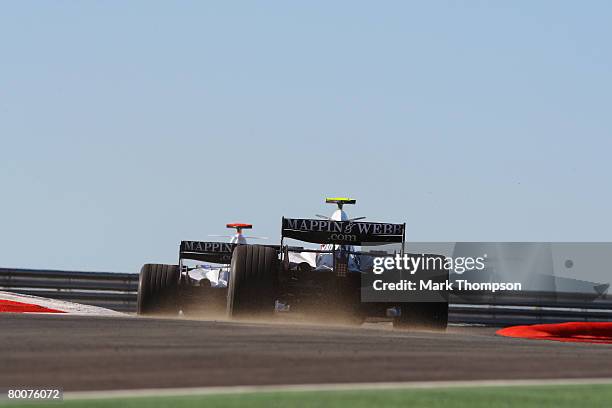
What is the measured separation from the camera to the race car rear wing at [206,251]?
848 inches

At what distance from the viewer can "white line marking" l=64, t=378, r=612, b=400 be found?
5.78 meters

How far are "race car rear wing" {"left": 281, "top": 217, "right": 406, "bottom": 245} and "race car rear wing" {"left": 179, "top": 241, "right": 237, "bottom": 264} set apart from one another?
516 centimetres

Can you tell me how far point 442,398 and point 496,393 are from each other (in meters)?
0.43

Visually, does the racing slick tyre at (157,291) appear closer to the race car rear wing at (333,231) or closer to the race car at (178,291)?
the race car at (178,291)

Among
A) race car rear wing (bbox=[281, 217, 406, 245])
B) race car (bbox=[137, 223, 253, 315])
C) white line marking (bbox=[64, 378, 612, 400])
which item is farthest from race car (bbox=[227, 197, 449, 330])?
white line marking (bbox=[64, 378, 612, 400])

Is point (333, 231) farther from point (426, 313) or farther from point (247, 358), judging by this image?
point (247, 358)

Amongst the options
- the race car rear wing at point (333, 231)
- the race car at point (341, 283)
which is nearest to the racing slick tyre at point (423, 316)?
the race car at point (341, 283)

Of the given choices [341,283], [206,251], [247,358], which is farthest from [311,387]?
[206,251]

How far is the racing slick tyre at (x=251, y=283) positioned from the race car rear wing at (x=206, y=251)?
6060 millimetres

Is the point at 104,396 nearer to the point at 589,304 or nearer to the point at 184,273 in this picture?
the point at 184,273

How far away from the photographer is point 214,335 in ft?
33.0

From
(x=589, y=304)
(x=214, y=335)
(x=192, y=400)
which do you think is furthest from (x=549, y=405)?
(x=589, y=304)

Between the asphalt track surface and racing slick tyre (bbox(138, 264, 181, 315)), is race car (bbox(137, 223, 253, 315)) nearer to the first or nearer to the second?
racing slick tyre (bbox(138, 264, 181, 315))

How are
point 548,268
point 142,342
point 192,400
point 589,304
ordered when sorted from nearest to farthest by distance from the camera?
1. point 192,400
2. point 142,342
3. point 589,304
4. point 548,268
